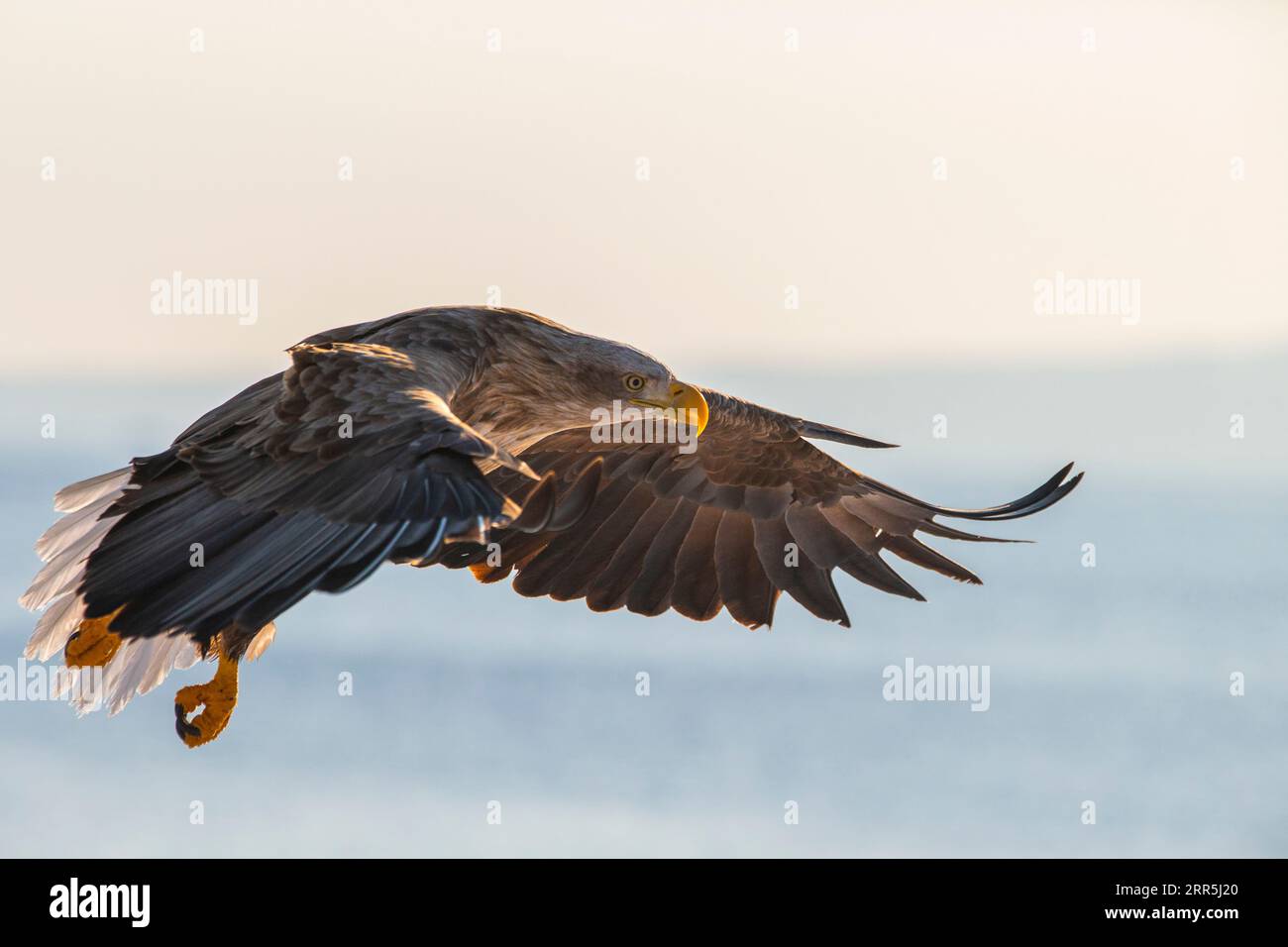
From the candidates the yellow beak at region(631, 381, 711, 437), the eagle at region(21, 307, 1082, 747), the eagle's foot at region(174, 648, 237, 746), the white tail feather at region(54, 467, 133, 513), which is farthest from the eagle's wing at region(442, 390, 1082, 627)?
the white tail feather at region(54, 467, 133, 513)

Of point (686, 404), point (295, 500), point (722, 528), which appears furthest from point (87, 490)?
point (722, 528)

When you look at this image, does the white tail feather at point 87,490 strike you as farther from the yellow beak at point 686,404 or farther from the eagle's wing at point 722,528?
the yellow beak at point 686,404

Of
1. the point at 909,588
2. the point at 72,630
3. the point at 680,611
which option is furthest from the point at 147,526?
the point at 909,588

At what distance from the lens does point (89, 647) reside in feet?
19.4

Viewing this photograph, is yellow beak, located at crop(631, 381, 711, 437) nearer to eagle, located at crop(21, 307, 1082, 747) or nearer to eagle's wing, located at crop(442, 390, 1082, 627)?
eagle, located at crop(21, 307, 1082, 747)

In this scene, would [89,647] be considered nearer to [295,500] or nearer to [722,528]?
[295,500]

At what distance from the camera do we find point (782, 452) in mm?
7129

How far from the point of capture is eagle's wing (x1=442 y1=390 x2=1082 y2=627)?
690cm

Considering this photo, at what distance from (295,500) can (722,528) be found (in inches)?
115

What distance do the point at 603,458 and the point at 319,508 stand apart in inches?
115

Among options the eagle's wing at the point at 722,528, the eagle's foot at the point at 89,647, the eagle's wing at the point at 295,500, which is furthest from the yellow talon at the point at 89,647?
the eagle's wing at the point at 722,528

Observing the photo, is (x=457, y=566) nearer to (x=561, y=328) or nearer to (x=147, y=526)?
(x=561, y=328)

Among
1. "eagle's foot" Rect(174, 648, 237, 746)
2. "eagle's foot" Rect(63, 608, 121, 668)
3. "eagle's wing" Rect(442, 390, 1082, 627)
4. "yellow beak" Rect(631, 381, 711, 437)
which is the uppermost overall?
"yellow beak" Rect(631, 381, 711, 437)

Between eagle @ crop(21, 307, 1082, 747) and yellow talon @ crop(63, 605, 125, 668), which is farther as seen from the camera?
yellow talon @ crop(63, 605, 125, 668)
